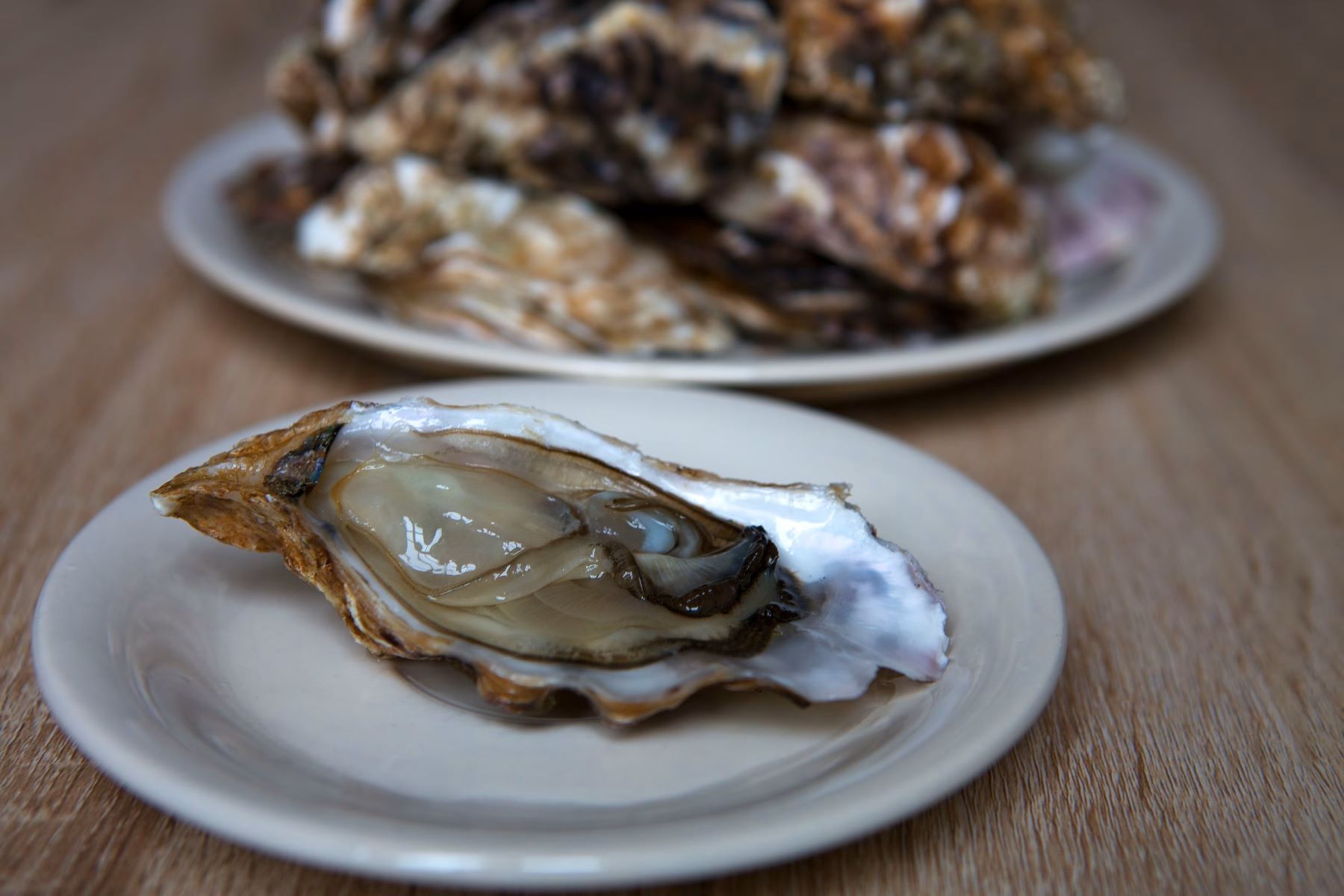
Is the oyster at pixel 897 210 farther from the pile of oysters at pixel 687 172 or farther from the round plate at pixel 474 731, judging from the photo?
the round plate at pixel 474 731

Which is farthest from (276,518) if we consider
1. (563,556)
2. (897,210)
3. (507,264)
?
(897,210)

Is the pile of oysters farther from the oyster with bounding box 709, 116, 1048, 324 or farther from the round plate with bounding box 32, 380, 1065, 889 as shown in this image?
the round plate with bounding box 32, 380, 1065, 889

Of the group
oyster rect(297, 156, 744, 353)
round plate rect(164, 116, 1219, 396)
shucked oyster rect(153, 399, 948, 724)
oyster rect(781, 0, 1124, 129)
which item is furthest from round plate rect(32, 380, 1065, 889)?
oyster rect(781, 0, 1124, 129)

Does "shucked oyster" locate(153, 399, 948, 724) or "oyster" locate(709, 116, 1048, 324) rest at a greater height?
"shucked oyster" locate(153, 399, 948, 724)

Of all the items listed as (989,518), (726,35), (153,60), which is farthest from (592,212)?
(153,60)

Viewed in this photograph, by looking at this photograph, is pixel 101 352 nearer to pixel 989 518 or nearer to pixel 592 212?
pixel 592 212
